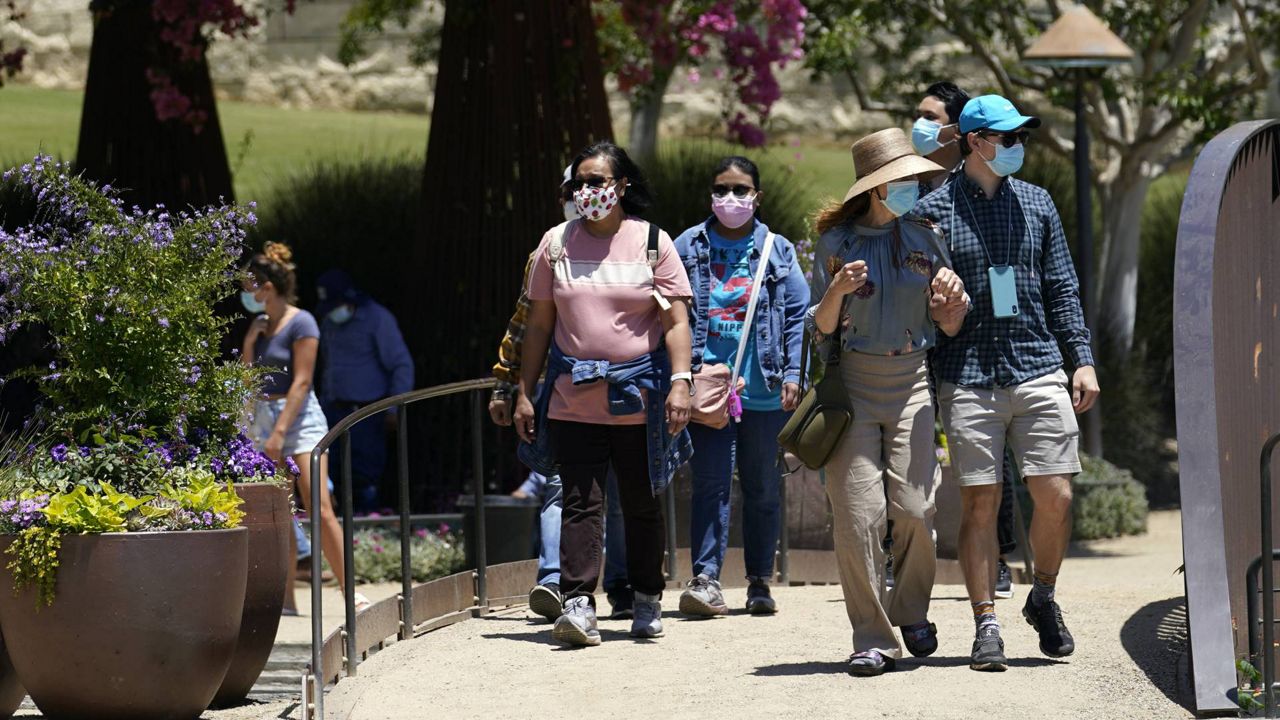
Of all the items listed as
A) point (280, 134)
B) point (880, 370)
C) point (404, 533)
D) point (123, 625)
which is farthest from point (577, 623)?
point (280, 134)

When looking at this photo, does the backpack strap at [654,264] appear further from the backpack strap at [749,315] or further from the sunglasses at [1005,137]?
the sunglasses at [1005,137]

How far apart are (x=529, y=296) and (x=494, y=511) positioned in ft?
11.0

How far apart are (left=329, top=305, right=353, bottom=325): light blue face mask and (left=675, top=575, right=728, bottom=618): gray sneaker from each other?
4.75 metres

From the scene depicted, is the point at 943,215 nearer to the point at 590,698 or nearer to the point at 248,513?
the point at 590,698

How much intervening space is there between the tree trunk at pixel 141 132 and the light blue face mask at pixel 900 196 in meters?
8.53

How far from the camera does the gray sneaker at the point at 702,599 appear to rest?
7.41 m

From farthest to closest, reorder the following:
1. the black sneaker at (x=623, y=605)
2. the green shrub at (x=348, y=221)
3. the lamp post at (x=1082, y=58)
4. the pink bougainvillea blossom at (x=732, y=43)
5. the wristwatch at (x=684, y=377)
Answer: the pink bougainvillea blossom at (x=732, y=43) → the green shrub at (x=348, y=221) → the lamp post at (x=1082, y=58) → the black sneaker at (x=623, y=605) → the wristwatch at (x=684, y=377)

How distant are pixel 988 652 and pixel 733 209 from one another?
2082 mm

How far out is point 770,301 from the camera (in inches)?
293

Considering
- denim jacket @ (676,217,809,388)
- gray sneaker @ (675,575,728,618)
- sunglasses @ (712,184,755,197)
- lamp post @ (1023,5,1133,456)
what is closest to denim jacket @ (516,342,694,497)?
denim jacket @ (676,217,809,388)

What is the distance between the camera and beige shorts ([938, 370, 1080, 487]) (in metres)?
6.05

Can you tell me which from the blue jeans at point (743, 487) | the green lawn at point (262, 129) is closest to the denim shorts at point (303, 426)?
the blue jeans at point (743, 487)

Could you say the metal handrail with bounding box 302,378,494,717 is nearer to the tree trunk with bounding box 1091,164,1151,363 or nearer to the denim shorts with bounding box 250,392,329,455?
Answer: the denim shorts with bounding box 250,392,329,455

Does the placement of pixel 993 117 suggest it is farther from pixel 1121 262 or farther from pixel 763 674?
pixel 1121 262
